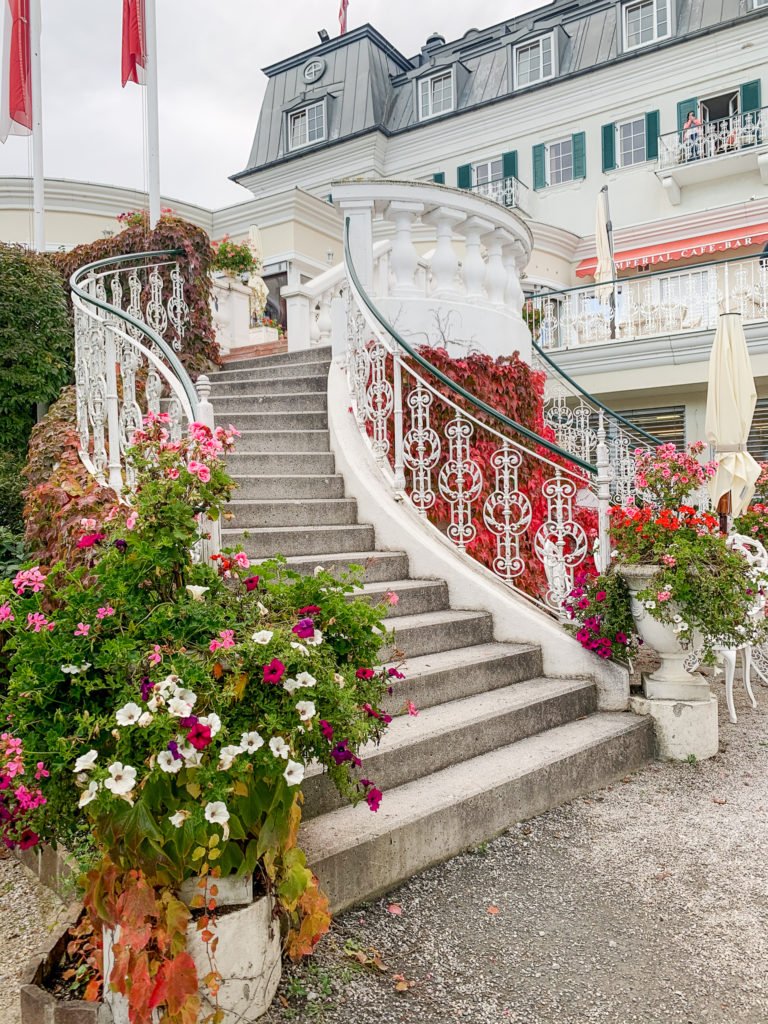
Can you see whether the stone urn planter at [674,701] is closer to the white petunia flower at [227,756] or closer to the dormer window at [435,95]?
the white petunia flower at [227,756]

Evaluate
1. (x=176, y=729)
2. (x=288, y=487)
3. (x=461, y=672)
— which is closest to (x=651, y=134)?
(x=288, y=487)

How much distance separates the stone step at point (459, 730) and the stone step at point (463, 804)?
52mm

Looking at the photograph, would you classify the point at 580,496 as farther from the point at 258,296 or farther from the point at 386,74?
the point at 386,74

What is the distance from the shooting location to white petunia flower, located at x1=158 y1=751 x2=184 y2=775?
1.99 m

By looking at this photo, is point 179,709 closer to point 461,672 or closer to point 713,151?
point 461,672

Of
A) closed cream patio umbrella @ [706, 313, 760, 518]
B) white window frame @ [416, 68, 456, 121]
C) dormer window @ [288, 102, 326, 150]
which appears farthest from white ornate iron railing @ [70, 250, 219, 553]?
dormer window @ [288, 102, 326, 150]

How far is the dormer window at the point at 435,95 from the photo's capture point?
20.5m

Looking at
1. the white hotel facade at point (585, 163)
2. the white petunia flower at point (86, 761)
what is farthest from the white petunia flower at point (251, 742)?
the white hotel facade at point (585, 163)

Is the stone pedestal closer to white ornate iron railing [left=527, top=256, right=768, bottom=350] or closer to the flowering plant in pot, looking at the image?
the flowering plant in pot

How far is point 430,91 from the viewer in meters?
20.8

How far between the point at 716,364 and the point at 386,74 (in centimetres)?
1906

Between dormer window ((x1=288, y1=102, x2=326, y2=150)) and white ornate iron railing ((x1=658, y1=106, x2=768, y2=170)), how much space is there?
32.3ft

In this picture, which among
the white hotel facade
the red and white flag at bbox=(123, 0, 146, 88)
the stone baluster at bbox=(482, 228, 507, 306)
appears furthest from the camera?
the white hotel facade

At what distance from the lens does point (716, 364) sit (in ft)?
22.6
